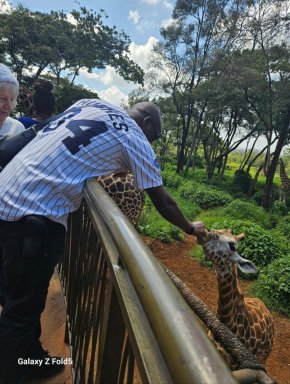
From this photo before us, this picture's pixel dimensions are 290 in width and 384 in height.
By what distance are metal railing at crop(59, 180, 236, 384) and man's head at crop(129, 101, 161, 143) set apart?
2.28 ft

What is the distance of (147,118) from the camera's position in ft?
7.09

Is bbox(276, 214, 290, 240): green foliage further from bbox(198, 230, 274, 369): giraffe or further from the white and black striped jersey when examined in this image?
the white and black striped jersey

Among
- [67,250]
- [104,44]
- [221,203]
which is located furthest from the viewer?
[104,44]

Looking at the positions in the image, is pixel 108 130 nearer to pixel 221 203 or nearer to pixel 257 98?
pixel 221 203

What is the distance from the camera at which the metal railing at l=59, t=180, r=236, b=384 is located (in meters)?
0.59

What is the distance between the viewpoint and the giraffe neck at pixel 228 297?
283 cm

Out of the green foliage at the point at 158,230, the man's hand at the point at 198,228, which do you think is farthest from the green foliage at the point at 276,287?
the man's hand at the point at 198,228

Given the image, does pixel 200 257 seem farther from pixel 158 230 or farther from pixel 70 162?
pixel 70 162

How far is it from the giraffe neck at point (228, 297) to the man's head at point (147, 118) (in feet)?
4.41

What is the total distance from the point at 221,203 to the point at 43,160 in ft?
40.3

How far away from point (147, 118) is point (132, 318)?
1.53 m

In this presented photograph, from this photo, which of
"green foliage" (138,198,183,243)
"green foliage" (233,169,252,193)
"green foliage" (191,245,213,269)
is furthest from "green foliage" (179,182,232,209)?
"green foliage" (233,169,252,193)

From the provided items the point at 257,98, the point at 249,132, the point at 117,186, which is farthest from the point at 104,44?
the point at 117,186

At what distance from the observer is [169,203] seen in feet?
6.28
